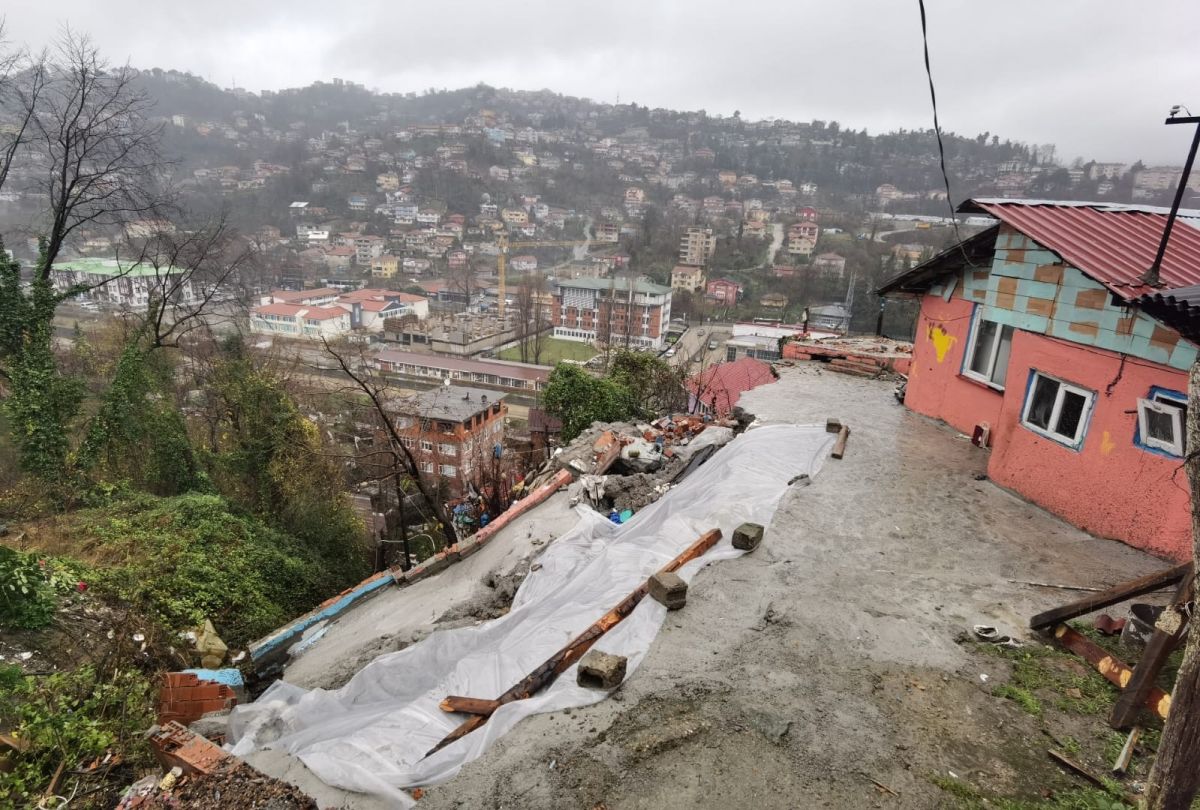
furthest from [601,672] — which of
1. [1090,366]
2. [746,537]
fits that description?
[1090,366]

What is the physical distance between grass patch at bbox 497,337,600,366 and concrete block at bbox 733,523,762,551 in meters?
43.1

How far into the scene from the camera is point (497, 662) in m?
4.20

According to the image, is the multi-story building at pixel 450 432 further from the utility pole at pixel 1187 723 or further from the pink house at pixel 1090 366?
the utility pole at pixel 1187 723

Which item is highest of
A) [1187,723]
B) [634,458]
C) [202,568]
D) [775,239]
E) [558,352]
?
[775,239]

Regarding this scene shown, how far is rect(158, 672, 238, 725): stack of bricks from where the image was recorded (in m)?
4.95

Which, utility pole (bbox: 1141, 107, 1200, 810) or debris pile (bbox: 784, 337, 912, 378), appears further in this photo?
debris pile (bbox: 784, 337, 912, 378)

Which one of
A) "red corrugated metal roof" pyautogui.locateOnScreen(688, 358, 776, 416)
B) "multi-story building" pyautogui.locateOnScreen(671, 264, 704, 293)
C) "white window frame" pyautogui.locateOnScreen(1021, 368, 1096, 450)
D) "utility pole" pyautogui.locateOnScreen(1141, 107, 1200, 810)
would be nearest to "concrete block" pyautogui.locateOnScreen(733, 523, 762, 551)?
"utility pole" pyautogui.locateOnScreen(1141, 107, 1200, 810)

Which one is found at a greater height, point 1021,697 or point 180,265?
point 180,265

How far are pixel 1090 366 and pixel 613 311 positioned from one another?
48955 mm

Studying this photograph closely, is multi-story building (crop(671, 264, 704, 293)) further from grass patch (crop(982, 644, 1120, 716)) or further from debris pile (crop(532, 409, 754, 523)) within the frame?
grass patch (crop(982, 644, 1120, 716))

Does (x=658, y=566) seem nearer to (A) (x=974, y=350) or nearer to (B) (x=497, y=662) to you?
(B) (x=497, y=662)

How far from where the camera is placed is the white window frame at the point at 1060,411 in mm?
5688

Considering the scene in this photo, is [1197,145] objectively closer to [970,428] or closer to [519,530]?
[970,428]

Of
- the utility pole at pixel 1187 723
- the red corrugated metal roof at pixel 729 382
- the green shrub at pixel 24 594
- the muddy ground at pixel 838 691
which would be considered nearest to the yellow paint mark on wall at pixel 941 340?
the red corrugated metal roof at pixel 729 382
